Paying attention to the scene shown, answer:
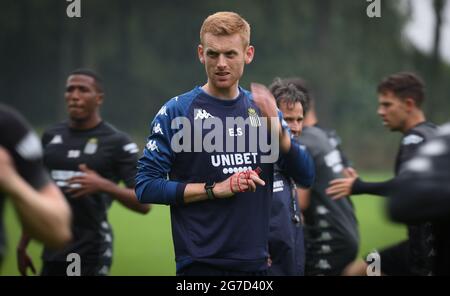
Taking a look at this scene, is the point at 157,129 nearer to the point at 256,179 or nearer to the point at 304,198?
the point at 256,179

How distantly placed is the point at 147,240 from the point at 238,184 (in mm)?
8722

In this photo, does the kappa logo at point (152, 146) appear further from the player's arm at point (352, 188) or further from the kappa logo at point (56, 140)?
the kappa logo at point (56, 140)

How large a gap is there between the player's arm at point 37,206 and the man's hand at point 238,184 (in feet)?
4.40

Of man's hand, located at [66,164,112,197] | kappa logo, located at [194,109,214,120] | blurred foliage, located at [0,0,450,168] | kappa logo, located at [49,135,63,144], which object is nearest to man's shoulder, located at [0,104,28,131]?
kappa logo, located at [194,109,214,120]

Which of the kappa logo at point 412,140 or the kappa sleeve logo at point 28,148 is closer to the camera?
the kappa sleeve logo at point 28,148

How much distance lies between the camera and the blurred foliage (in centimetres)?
2861

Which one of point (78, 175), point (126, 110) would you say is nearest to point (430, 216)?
point (78, 175)

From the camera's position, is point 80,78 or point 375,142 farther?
point 375,142

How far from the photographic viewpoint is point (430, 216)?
2195 millimetres

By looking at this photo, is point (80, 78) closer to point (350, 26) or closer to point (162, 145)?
point (162, 145)

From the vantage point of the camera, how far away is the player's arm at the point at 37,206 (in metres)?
2.28

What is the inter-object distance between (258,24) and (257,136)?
2658 centimetres

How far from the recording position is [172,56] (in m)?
29.1

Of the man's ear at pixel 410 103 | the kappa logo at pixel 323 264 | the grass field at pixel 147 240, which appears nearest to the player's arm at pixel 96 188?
the grass field at pixel 147 240
